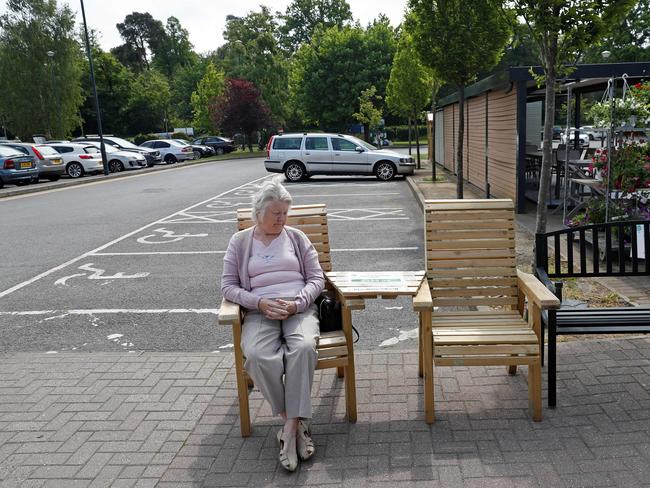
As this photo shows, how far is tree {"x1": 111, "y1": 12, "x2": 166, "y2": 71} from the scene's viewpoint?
91.2 m

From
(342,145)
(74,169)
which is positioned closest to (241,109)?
(74,169)

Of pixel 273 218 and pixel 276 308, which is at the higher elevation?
pixel 273 218

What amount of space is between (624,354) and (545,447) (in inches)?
61.0

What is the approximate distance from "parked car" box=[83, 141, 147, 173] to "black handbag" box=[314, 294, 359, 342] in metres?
28.3

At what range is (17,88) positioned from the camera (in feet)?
142

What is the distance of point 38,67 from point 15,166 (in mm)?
25277

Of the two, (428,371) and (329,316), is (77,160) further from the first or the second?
(428,371)

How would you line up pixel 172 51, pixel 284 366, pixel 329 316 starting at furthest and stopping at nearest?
pixel 172 51, pixel 329 316, pixel 284 366

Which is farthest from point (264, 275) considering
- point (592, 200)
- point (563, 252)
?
point (592, 200)

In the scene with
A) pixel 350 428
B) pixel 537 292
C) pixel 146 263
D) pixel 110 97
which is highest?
pixel 110 97

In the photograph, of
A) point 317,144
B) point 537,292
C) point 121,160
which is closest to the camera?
point 537,292

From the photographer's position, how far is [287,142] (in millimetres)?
22078

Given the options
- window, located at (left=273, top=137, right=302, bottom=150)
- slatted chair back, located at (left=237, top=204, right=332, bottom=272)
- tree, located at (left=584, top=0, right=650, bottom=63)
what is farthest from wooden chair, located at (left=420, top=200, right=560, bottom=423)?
tree, located at (left=584, top=0, right=650, bottom=63)

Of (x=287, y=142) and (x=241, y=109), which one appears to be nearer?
(x=287, y=142)
